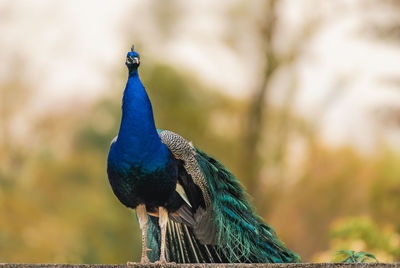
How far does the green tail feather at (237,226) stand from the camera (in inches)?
133

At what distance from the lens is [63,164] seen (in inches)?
488

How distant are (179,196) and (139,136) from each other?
1.51 ft

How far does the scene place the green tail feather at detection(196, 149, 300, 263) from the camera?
3.38 m

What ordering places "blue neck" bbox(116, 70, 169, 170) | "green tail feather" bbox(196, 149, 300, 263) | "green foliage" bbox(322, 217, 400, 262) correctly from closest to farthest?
"blue neck" bbox(116, 70, 169, 170) → "green tail feather" bbox(196, 149, 300, 263) → "green foliage" bbox(322, 217, 400, 262)

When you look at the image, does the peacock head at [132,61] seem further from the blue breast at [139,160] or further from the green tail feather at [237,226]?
the green tail feather at [237,226]

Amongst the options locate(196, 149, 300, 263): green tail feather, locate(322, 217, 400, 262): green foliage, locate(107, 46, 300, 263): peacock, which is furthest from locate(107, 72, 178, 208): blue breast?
locate(322, 217, 400, 262): green foliage

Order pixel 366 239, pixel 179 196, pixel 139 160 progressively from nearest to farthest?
pixel 139 160, pixel 179 196, pixel 366 239

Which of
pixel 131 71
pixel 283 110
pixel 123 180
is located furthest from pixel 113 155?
pixel 283 110

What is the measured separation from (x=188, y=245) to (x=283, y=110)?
7936 mm

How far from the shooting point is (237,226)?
347 centimetres

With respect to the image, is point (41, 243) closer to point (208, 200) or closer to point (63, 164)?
point (63, 164)

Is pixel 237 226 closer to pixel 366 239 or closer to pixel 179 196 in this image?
pixel 179 196

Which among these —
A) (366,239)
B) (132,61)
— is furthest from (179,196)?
(366,239)

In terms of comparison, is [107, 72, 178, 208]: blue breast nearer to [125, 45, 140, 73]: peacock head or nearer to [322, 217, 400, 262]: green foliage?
[125, 45, 140, 73]: peacock head
